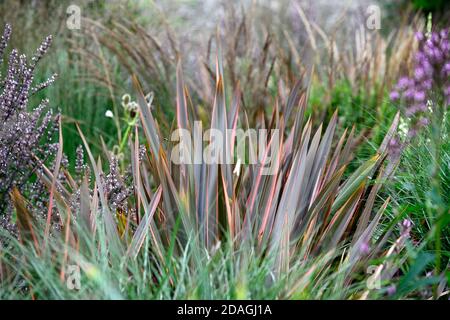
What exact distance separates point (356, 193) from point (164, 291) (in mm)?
925

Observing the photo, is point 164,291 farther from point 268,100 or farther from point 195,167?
point 268,100

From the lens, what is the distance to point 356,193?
2602 mm

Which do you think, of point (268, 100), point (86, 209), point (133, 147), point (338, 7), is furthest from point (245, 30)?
point (338, 7)

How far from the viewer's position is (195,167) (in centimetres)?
258

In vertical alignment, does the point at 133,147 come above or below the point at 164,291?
above

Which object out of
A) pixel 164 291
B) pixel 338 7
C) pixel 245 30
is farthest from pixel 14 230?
pixel 338 7

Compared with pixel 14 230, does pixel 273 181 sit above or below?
above

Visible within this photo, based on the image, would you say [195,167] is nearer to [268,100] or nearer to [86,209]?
[86,209]

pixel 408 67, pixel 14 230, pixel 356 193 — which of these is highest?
pixel 408 67

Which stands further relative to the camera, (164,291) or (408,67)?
(408,67)
